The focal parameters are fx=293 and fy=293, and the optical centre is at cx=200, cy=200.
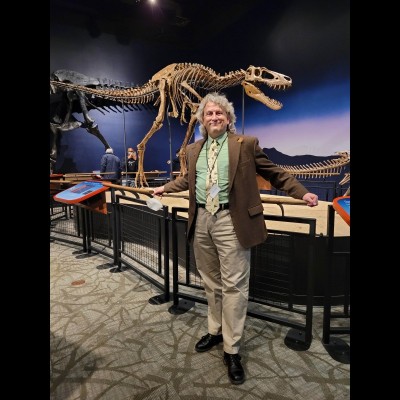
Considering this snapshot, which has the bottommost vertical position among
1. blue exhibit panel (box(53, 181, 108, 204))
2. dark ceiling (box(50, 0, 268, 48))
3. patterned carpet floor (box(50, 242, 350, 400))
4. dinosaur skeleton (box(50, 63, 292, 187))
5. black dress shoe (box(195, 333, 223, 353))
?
patterned carpet floor (box(50, 242, 350, 400))

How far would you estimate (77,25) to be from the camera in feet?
30.0

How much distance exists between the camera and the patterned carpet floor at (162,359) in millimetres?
1926

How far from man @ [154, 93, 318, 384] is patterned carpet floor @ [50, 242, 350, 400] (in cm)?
22

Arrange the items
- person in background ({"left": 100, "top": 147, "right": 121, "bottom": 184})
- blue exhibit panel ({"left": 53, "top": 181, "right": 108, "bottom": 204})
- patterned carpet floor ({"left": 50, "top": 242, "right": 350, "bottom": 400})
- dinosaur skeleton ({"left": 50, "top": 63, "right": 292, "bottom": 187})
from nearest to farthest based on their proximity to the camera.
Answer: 1. patterned carpet floor ({"left": 50, "top": 242, "right": 350, "bottom": 400})
2. blue exhibit panel ({"left": 53, "top": 181, "right": 108, "bottom": 204})
3. dinosaur skeleton ({"left": 50, "top": 63, "right": 292, "bottom": 187})
4. person in background ({"left": 100, "top": 147, "right": 121, "bottom": 184})

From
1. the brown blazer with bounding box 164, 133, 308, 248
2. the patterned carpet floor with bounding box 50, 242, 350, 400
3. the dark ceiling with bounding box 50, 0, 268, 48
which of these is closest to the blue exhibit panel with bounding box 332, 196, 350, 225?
the brown blazer with bounding box 164, 133, 308, 248

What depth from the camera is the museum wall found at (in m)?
6.77

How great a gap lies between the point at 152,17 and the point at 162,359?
1045 centimetres

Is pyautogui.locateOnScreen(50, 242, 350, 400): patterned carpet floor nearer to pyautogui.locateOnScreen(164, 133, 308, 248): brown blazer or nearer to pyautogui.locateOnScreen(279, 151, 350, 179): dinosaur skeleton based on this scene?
pyautogui.locateOnScreen(164, 133, 308, 248): brown blazer

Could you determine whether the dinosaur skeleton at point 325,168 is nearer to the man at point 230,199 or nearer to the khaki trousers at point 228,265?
the man at point 230,199

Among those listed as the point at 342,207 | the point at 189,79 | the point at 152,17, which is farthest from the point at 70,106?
the point at 342,207

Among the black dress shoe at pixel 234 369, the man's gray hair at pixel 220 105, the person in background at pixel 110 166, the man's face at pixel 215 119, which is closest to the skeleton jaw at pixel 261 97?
the person in background at pixel 110 166

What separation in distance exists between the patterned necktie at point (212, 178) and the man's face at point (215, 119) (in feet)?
0.28
